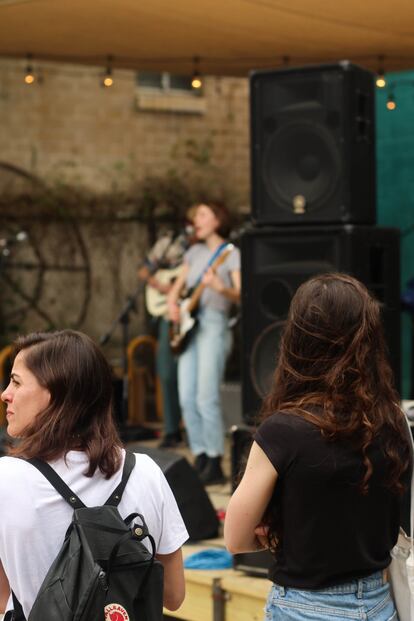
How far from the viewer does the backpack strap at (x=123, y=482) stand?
7.22 feet

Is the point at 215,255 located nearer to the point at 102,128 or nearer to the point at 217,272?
the point at 217,272

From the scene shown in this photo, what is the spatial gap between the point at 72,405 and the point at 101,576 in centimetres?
41

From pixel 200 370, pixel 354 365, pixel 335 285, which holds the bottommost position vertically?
pixel 200 370

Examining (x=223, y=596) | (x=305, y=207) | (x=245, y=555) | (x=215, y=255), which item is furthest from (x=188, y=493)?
(x=215, y=255)

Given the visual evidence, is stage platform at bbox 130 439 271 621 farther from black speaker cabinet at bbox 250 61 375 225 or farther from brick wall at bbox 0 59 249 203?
brick wall at bbox 0 59 249 203

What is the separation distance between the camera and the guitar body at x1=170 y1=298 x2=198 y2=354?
609 centimetres

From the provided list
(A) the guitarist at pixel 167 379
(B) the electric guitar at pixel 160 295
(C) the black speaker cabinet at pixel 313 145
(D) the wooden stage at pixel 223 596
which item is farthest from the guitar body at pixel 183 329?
(D) the wooden stage at pixel 223 596

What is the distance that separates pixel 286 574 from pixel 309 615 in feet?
0.30

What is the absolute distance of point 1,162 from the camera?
9.79 metres

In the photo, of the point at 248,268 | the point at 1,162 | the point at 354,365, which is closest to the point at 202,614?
the point at 248,268

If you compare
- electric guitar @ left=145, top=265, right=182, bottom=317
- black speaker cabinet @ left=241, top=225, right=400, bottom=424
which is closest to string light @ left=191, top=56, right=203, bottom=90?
electric guitar @ left=145, top=265, right=182, bottom=317

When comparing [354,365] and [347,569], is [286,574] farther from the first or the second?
[354,365]

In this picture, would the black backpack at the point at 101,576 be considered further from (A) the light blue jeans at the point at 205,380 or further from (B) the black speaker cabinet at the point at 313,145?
(A) the light blue jeans at the point at 205,380

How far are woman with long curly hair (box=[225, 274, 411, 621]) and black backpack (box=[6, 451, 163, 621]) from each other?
261 millimetres
